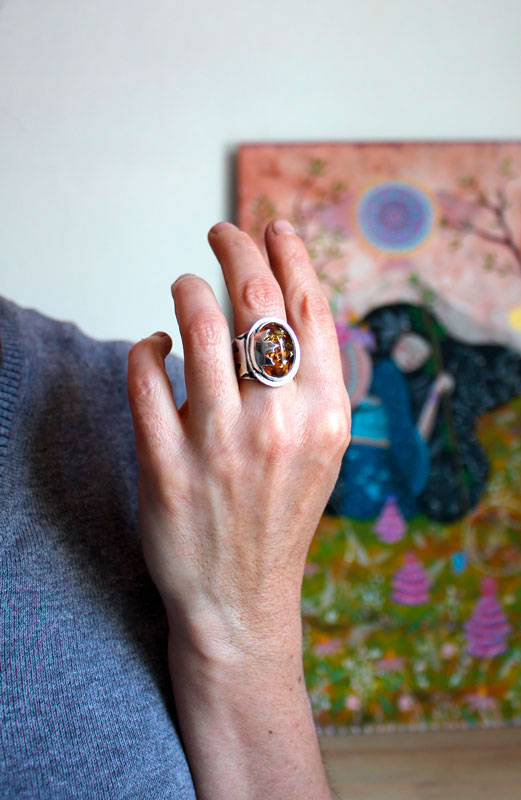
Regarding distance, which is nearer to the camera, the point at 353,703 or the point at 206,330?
the point at 206,330

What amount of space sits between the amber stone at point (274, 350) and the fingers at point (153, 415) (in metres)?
0.07

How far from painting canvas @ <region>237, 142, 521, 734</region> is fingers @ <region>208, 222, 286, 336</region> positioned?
102cm

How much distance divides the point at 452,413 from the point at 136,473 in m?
1.06

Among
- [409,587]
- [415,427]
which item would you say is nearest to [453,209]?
[415,427]

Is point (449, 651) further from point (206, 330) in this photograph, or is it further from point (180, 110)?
point (180, 110)

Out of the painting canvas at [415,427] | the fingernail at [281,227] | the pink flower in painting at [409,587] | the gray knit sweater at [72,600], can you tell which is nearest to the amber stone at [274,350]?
the fingernail at [281,227]

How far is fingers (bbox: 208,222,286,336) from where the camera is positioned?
1.45 feet

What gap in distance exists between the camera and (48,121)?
4.96ft

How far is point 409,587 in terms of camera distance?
57.1 inches

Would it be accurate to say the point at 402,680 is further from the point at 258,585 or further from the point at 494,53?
the point at 494,53

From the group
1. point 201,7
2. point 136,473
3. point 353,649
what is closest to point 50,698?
point 136,473

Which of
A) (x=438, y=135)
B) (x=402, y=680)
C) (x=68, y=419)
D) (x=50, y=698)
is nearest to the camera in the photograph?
(x=50, y=698)

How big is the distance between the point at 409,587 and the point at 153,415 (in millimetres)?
1185

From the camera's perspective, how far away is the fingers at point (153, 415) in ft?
1.38
